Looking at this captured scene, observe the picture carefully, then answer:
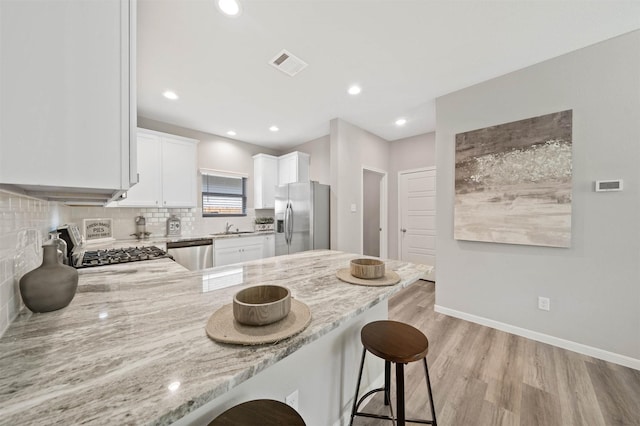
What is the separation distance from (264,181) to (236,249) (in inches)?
58.6

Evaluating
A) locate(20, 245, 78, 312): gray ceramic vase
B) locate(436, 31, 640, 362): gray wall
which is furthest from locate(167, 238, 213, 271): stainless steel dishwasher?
locate(436, 31, 640, 362): gray wall

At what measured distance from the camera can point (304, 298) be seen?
97 cm

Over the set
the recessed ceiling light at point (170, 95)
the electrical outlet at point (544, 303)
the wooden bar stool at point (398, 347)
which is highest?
the recessed ceiling light at point (170, 95)

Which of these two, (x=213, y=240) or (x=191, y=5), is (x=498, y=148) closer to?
(x=191, y=5)

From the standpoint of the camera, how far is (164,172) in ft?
11.2

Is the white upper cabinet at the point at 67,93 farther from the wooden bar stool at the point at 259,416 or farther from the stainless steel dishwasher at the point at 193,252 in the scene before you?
the stainless steel dishwasher at the point at 193,252

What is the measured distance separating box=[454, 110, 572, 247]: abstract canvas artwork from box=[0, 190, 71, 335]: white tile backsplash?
3.25m

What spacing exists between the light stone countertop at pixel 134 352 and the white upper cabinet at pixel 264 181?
11.4 feet

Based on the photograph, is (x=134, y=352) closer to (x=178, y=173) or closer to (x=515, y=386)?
(x=515, y=386)

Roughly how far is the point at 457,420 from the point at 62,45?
2.46 m

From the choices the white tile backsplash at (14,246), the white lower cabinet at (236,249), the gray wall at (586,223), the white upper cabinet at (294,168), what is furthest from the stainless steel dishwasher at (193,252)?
the gray wall at (586,223)

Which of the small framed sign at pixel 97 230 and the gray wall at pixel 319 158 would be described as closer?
the small framed sign at pixel 97 230

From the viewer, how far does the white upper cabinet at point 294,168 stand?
4.39 metres

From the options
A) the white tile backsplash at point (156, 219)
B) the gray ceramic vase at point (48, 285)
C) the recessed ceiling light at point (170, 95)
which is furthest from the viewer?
the white tile backsplash at point (156, 219)
